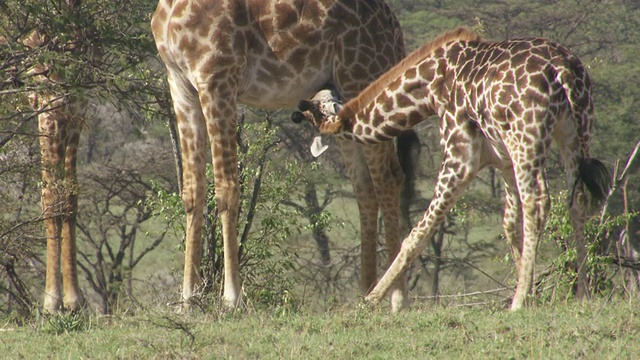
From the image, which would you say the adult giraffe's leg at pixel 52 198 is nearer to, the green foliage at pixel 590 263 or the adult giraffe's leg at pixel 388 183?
the adult giraffe's leg at pixel 388 183

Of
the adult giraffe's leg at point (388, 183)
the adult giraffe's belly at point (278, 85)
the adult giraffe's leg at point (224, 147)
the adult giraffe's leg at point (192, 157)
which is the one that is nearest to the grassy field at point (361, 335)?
the adult giraffe's leg at point (224, 147)

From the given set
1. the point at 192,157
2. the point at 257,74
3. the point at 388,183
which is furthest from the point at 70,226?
the point at 388,183

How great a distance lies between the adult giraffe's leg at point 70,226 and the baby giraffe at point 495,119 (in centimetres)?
230

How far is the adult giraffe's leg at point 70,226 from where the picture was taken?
8.88 m

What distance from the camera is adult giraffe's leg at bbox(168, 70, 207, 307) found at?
7.77 meters

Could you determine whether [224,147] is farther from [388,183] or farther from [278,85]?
[388,183]

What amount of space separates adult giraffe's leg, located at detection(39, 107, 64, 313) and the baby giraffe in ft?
7.85

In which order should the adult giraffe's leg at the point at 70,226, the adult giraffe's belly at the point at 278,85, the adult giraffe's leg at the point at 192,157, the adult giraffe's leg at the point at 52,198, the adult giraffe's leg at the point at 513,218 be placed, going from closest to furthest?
the adult giraffe's leg at the point at 513,218, the adult giraffe's leg at the point at 192,157, the adult giraffe's belly at the point at 278,85, the adult giraffe's leg at the point at 52,198, the adult giraffe's leg at the point at 70,226

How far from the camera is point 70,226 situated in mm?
9047

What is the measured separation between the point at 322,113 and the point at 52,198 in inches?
106

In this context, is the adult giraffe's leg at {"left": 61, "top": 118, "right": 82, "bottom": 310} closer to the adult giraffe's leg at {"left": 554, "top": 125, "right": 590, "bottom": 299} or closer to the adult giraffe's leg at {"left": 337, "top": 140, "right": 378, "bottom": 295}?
Result: the adult giraffe's leg at {"left": 337, "top": 140, "right": 378, "bottom": 295}

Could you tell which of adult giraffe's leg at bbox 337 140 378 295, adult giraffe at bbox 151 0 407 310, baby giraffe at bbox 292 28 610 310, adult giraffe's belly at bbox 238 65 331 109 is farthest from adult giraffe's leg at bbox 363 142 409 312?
adult giraffe's belly at bbox 238 65 331 109

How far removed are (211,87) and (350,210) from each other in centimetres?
1526

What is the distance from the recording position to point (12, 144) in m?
9.47
